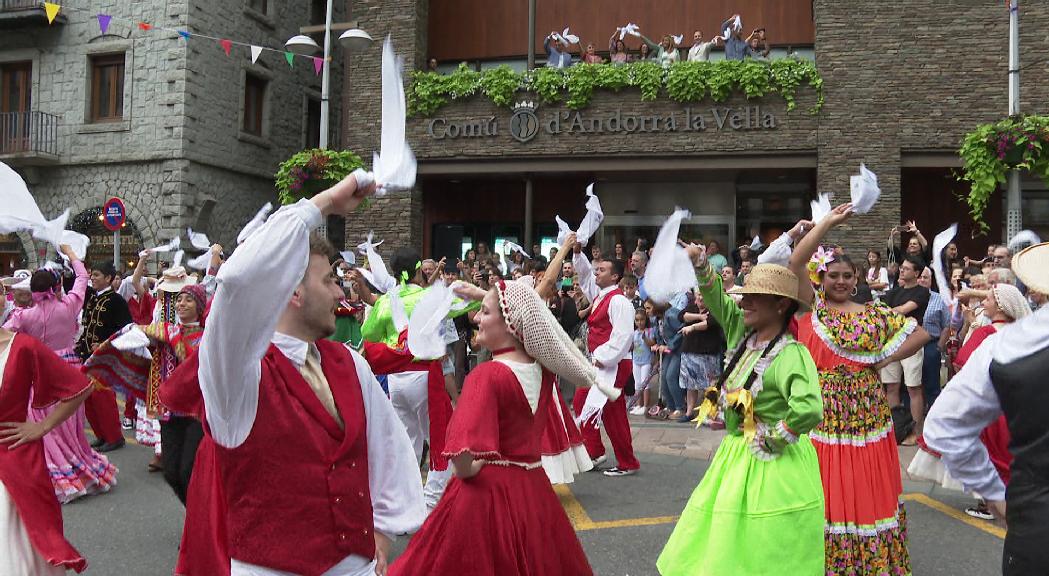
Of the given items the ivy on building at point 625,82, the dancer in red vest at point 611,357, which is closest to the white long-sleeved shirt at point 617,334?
the dancer in red vest at point 611,357

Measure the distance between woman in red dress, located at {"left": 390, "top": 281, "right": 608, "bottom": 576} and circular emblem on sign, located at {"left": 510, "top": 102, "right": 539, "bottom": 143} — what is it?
560 inches

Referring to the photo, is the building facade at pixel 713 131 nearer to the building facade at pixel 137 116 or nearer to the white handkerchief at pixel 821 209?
the building facade at pixel 137 116

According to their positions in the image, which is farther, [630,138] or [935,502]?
[630,138]

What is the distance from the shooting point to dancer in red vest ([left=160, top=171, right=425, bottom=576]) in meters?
1.97

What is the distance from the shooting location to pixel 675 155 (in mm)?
17172

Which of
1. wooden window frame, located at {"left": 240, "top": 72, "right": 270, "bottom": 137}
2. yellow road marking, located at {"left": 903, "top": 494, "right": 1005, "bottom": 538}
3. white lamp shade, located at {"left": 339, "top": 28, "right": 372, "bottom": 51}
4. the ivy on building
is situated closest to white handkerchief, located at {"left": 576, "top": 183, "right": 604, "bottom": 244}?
yellow road marking, located at {"left": 903, "top": 494, "right": 1005, "bottom": 538}

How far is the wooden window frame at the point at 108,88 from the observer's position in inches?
840

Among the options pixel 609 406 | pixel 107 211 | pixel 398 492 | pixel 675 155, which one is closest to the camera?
pixel 398 492

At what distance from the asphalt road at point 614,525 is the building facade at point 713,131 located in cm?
1018

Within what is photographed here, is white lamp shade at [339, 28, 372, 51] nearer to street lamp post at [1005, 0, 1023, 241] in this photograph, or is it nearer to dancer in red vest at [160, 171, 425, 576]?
street lamp post at [1005, 0, 1023, 241]

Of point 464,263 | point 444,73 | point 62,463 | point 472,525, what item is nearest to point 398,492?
Answer: point 472,525

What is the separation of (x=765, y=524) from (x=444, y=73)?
58.9 feet

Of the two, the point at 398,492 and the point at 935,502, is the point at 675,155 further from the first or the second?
the point at 398,492

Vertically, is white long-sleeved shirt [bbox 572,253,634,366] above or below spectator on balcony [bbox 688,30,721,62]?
below
